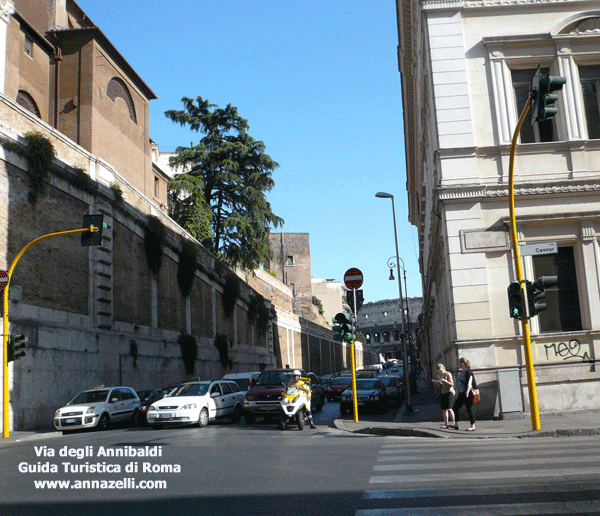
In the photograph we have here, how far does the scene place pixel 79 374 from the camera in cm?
2639

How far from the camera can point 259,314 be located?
54250 mm

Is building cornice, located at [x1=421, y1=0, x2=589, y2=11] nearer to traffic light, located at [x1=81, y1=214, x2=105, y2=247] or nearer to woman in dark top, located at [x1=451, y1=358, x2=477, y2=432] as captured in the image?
woman in dark top, located at [x1=451, y1=358, x2=477, y2=432]

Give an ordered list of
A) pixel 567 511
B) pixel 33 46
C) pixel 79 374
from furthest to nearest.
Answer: pixel 33 46
pixel 79 374
pixel 567 511

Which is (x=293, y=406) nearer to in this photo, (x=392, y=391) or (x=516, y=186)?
(x=516, y=186)

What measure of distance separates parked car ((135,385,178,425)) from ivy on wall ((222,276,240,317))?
20015 mm

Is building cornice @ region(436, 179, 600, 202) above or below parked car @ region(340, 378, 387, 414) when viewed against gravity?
above

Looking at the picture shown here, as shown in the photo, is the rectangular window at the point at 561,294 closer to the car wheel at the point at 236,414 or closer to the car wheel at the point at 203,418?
the car wheel at the point at 203,418

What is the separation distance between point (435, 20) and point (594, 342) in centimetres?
1053

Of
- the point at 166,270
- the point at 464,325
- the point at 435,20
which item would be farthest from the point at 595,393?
the point at 166,270

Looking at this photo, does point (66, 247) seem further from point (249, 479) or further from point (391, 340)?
point (391, 340)

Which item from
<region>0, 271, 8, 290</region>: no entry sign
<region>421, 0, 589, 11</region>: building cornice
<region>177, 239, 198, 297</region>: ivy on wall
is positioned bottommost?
<region>0, 271, 8, 290</region>: no entry sign

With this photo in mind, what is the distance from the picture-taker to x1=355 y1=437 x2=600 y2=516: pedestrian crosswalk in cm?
709

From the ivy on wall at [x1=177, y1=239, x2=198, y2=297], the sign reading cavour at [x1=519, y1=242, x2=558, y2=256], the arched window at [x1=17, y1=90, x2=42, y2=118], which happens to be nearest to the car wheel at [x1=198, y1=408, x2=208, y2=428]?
the sign reading cavour at [x1=519, y1=242, x2=558, y2=256]

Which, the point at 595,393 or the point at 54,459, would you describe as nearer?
the point at 54,459
